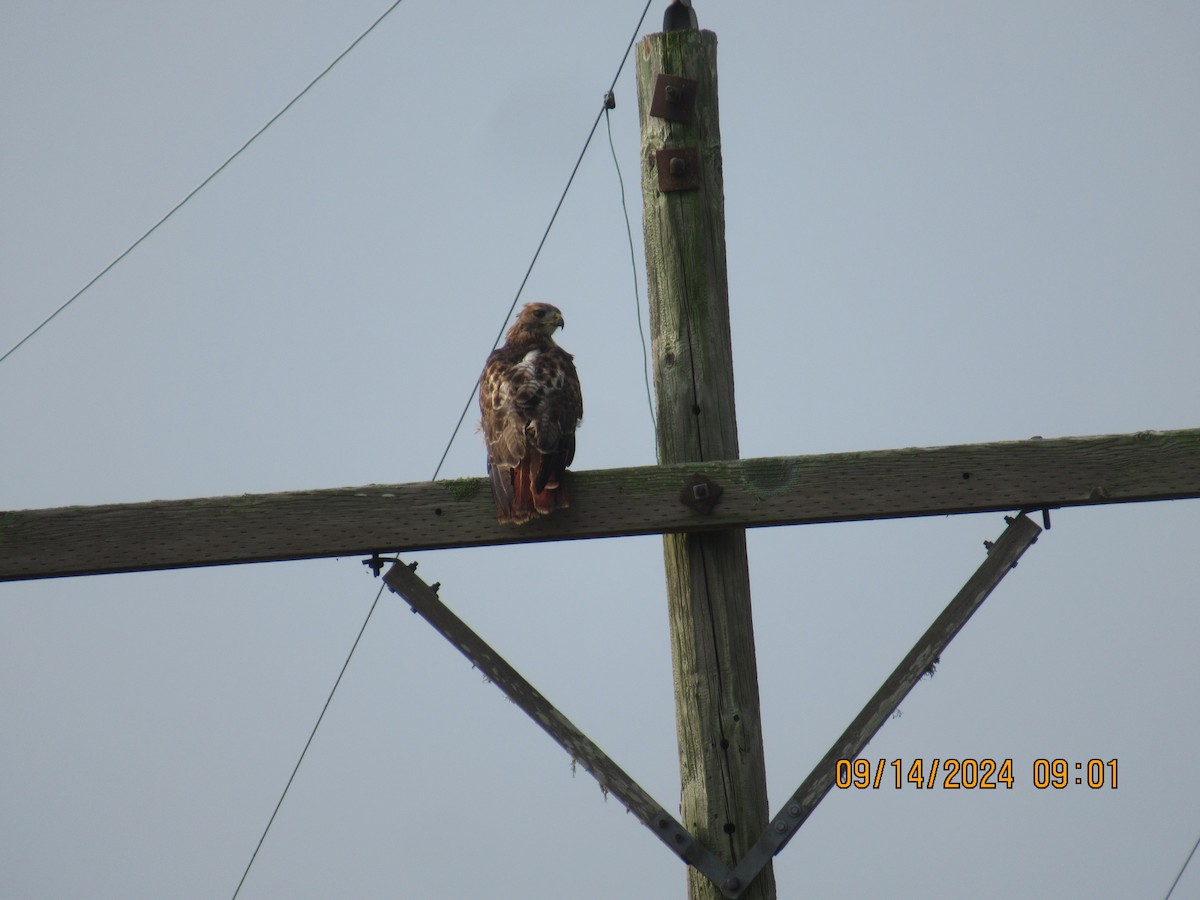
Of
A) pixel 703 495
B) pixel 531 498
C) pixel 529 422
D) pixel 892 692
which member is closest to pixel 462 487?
pixel 531 498

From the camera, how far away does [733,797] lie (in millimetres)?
4453

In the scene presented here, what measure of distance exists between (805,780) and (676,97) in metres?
2.19

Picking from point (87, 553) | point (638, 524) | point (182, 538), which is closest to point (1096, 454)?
point (638, 524)

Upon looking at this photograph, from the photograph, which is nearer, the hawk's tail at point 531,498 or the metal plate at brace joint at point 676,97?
the hawk's tail at point 531,498

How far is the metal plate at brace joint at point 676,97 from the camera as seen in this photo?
480cm

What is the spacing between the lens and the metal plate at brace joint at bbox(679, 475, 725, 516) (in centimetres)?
440

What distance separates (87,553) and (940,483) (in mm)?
2600

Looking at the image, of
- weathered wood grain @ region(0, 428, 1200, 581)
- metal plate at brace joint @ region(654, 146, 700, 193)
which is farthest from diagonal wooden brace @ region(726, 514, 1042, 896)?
metal plate at brace joint @ region(654, 146, 700, 193)

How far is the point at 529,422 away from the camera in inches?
187

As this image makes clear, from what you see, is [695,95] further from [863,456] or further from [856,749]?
[856,749]

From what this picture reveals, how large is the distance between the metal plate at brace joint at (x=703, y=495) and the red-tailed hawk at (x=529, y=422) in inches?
14.6

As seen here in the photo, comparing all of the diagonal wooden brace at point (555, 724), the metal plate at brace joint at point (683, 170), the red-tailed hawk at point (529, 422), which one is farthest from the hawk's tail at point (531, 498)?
the metal plate at brace joint at point (683, 170)

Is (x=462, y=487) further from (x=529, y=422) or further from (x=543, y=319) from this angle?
(x=543, y=319)

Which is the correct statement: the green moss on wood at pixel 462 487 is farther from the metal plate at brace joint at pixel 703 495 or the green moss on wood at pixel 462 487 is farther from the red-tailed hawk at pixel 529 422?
the metal plate at brace joint at pixel 703 495
